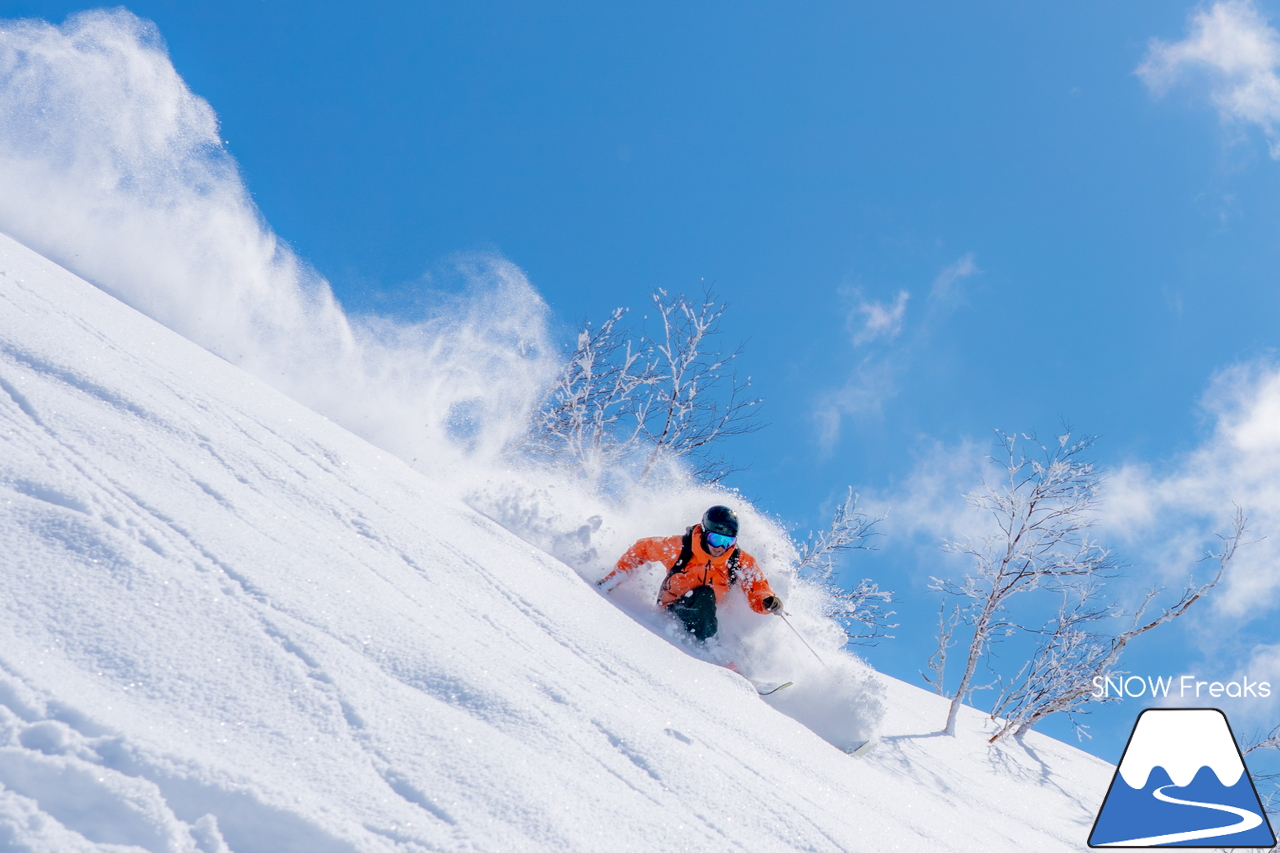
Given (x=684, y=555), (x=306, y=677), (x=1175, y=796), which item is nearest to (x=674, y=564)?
(x=684, y=555)

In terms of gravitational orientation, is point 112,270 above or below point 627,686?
above

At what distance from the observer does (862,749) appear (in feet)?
15.8

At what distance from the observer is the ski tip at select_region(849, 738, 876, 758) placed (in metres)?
4.74

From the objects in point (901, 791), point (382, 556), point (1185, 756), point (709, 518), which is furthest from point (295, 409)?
point (1185, 756)

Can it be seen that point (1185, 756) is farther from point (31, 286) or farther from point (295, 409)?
point (31, 286)

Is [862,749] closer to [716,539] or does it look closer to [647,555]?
[716,539]

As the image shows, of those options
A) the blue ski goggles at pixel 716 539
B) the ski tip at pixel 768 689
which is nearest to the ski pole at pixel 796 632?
the ski tip at pixel 768 689

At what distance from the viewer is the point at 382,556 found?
3.55 m

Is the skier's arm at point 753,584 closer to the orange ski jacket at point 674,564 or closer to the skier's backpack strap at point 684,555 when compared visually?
the orange ski jacket at point 674,564

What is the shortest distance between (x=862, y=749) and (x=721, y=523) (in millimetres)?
1900

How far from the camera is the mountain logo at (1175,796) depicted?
13.8 ft

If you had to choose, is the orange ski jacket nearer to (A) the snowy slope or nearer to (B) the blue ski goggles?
(B) the blue ski goggles

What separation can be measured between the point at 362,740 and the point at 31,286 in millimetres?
4446

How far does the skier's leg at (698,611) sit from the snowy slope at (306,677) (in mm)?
836
